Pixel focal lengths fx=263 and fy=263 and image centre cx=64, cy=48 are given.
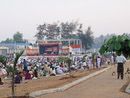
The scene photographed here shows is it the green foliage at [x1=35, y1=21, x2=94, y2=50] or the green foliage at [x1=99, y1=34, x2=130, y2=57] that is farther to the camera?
the green foliage at [x1=35, y1=21, x2=94, y2=50]

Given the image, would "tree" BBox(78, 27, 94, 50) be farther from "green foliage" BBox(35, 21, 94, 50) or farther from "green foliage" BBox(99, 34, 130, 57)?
"green foliage" BBox(99, 34, 130, 57)

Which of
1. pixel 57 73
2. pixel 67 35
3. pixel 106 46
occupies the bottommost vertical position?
pixel 57 73

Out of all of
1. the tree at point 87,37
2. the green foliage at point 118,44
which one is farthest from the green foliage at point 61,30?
the green foliage at point 118,44

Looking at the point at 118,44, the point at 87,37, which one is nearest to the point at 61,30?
the point at 87,37

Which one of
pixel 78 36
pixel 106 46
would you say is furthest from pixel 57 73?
pixel 78 36

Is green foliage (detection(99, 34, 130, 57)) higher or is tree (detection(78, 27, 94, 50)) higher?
tree (detection(78, 27, 94, 50))

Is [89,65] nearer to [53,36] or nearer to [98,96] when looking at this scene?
[98,96]

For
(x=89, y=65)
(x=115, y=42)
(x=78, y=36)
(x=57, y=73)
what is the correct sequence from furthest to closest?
(x=78, y=36) → (x=89, y=65) → (x=57, y=73) → (x=115, y=42)

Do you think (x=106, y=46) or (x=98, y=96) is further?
(x=98, y=96)

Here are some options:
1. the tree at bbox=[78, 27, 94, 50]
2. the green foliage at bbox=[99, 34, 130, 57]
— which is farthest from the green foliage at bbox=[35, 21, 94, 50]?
the green foliage at bbox=[99, 34, 130, 57]

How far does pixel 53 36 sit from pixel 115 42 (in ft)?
262

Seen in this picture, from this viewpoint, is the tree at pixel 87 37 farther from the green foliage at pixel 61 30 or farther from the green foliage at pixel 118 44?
the green foliage at pixel 118 44

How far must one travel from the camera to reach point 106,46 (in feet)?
23.0

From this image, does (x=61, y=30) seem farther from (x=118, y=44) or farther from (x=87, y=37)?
(x=118, y=44)
